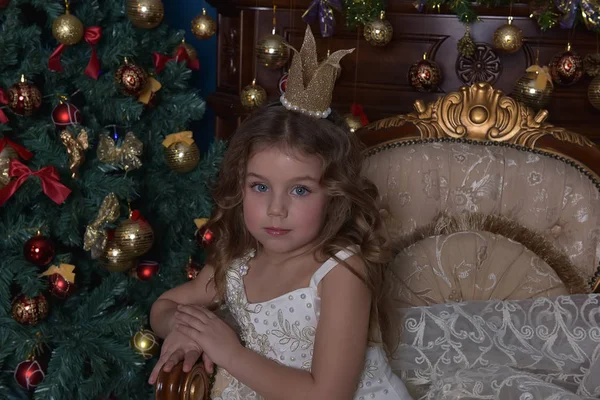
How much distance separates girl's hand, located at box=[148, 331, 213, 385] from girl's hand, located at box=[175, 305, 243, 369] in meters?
0.01

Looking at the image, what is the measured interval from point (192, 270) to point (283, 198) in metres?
1.25

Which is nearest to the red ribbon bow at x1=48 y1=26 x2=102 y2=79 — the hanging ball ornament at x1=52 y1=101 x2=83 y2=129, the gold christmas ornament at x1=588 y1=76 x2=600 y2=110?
the hanging ball ornament at x1=52 y1=101 x2=83 y2=129

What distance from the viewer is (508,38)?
2762mm

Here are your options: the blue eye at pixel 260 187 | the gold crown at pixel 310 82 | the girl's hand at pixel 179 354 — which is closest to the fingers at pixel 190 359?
the girl's hand at pixel 179 354

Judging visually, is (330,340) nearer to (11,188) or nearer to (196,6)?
(11,188)

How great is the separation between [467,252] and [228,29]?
145 cm

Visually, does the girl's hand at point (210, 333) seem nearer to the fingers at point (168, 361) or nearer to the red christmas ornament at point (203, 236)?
the fingers at point (168, 361)

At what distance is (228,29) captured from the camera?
3.26 metres

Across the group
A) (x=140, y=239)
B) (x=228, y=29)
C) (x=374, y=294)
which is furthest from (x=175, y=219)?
(x=374, y=294)

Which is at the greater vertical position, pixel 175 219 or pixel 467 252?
pixel 467 252

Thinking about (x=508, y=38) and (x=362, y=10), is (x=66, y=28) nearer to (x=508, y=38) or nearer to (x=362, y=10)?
(x=362, y=10)

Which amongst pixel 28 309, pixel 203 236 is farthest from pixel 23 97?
pixel 203 236

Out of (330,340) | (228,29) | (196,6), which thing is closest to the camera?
(330,340)

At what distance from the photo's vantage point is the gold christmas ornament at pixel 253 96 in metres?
2.93
